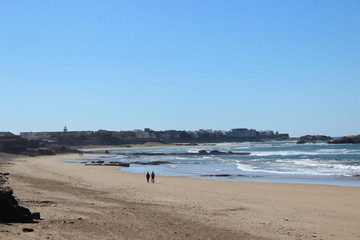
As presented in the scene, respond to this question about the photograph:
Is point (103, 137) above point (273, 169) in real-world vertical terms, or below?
above

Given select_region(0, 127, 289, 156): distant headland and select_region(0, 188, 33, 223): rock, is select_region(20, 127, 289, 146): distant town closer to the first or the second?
select_region(0, 127, 289, 156): distant headland

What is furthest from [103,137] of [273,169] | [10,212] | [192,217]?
[10,212]

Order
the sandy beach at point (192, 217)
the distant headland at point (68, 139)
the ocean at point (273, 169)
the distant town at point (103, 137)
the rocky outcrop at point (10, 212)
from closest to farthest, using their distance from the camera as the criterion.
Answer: the rocky outcrop at point (10, 212) → the sandy beach at point (192, 217) → the ocean at point (273, 169) → the distant headland at point (68, 139) → the distant town at point (103, 137)

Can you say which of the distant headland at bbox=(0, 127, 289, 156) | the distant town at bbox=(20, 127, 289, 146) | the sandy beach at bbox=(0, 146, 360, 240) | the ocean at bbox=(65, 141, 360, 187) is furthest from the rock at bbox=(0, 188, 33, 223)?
the distant town at bbox=(20, 127, 289, 146)

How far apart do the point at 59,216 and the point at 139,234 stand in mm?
2730

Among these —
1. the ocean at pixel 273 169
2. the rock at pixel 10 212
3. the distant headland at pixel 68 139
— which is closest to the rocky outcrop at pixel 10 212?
the rock at pixel 10 212

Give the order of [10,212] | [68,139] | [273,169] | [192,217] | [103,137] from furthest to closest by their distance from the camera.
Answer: [103,137]
[68,139]
[273,169]
[192,217]
[10,212]

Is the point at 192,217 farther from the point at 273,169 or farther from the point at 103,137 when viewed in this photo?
the point at 103,137

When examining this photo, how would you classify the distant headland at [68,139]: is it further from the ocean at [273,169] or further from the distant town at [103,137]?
the ocean at [273,169]

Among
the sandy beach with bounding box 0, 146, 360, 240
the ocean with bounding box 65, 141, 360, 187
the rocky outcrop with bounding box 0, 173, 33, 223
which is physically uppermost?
the rocky outcrop with bounding box 0, 173, 33, 223

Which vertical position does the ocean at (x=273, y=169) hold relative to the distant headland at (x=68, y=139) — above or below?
below

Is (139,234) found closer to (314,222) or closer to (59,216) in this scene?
(59,216)

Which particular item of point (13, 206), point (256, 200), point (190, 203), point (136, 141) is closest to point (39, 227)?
point (13, 206)

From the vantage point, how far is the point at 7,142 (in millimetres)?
76500
